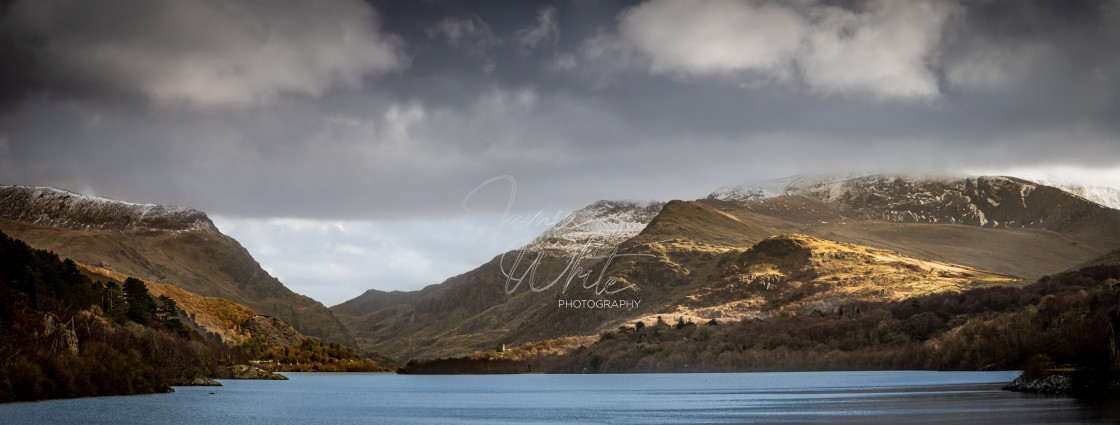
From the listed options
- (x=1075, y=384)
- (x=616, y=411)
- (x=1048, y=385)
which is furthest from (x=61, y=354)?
(x=1075, y=384)

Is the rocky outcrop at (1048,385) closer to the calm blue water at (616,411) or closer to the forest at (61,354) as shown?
the calm blue water at (616,411)

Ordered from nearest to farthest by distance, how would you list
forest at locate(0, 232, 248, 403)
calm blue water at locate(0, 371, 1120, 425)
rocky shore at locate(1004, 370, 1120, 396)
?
calm blue water at locate(0, 371, 1120, 425) → rocky shore at locate(1004, 370, 1120, 396) → forest at locate(0, 232, 248, 403)

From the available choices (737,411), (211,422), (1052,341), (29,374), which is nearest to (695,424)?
(737,411)

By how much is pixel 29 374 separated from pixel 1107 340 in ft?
416

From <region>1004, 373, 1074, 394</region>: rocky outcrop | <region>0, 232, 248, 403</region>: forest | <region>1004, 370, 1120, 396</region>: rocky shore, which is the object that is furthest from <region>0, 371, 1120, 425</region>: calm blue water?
<region>0, 232, 248, 403</region>: forest

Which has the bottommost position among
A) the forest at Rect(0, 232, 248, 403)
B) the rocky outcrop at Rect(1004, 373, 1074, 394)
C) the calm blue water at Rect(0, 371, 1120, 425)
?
the calm blue water at Rect(0, 371, 1120, 425)

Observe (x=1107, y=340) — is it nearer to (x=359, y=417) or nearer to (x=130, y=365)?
(x=359, y=417)

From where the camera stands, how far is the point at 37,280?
186 m

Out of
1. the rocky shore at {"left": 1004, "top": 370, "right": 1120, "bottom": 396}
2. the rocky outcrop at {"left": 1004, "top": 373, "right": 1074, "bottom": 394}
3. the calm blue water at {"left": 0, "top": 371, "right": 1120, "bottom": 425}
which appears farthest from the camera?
the rocky outcrop at {"left": 1004, "top": 373, "right": 1074, "bottom": 394}

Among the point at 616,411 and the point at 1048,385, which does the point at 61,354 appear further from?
the point at 1048,385

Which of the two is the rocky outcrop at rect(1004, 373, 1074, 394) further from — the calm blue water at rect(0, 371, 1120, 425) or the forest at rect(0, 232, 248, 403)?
the forest at rect(0, 232, 248, 403)

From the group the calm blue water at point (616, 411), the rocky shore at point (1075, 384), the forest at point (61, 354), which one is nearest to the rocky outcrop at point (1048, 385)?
the rocky shore at point (1075, 384)

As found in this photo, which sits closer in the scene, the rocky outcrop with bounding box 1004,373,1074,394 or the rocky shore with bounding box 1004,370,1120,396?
the rocky shore with bounding box 1004,370,1120,396

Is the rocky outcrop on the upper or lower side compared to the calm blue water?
upper
